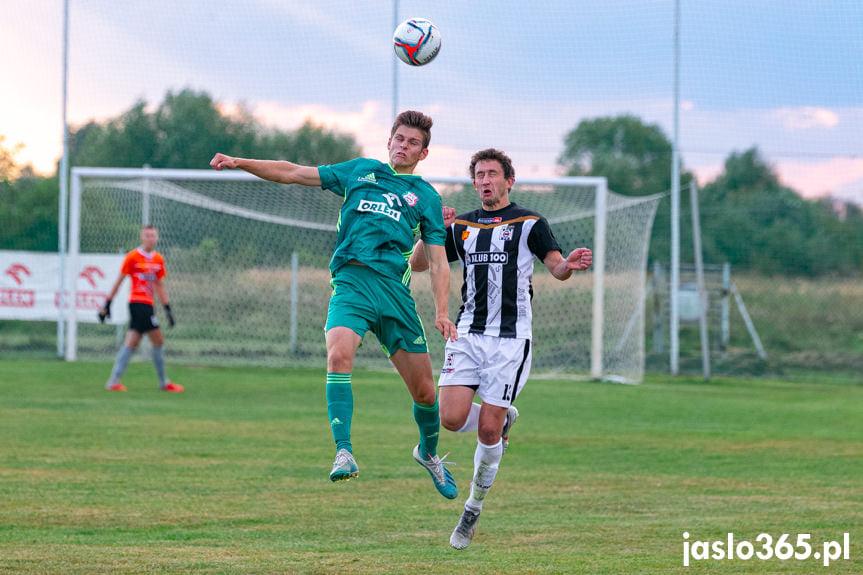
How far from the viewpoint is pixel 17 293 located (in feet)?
72.9

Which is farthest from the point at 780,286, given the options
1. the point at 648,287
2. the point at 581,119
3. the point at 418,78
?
the point at 418,78

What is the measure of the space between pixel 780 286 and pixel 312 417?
15949mm

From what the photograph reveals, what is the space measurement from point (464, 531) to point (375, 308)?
1.57 m

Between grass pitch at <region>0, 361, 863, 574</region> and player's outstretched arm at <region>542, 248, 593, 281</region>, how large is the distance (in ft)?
6.04

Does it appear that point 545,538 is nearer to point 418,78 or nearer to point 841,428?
point 841,428

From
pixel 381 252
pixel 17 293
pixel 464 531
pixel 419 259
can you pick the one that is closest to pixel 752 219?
pixel 17 293

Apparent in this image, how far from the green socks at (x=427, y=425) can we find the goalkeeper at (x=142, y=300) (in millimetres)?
9796

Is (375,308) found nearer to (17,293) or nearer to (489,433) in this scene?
(489,433)

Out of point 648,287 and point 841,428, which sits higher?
point 648,287

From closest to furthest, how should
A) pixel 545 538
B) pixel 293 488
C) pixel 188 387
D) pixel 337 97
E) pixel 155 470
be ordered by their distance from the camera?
A: 1. pixel 545 538
2. pixel 293 488
3. pixel 155 470
4. pixel 188 387
5. pixel 337 97

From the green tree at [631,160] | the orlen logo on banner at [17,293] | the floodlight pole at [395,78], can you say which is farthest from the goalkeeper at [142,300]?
the green tree at [631,160]

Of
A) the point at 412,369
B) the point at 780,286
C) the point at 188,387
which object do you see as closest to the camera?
the point at 412,369

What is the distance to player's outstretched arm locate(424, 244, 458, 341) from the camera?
6289 mm

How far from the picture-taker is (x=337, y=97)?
23.2 metres
